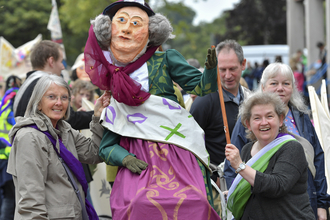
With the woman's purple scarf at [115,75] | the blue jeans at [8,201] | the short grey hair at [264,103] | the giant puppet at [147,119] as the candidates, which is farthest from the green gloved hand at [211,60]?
the blue jeans at [8,201]

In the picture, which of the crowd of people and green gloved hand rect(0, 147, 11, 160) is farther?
green gloved hand rect(0, 147, 11, 160)

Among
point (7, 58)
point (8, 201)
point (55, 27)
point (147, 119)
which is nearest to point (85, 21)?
point (7, 58)

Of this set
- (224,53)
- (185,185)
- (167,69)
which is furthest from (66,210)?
(224,53)

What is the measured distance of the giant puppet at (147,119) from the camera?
2854 mm

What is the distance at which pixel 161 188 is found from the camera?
2.89 metres

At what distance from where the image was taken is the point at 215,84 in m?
3.10

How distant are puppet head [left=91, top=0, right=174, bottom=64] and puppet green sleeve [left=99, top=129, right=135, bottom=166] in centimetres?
57

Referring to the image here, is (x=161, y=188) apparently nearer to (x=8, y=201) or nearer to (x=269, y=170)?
(x=269, y=170)

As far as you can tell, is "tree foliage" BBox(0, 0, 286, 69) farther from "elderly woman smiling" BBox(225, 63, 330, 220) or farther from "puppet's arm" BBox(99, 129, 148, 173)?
"puppet's arm" BBox(99, 129, 148, 173)

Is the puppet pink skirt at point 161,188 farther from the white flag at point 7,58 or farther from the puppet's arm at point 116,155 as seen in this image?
the white flag at point 7,58

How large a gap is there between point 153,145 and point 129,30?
2.92 ft

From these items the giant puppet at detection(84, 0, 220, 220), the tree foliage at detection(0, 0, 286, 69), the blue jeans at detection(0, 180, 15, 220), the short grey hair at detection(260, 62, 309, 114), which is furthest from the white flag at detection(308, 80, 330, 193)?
the tree foliage at detection(0, 0, 286, 69)

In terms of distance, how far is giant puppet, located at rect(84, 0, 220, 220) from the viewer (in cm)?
285

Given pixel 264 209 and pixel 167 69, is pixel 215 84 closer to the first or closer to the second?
pixel 167 69
